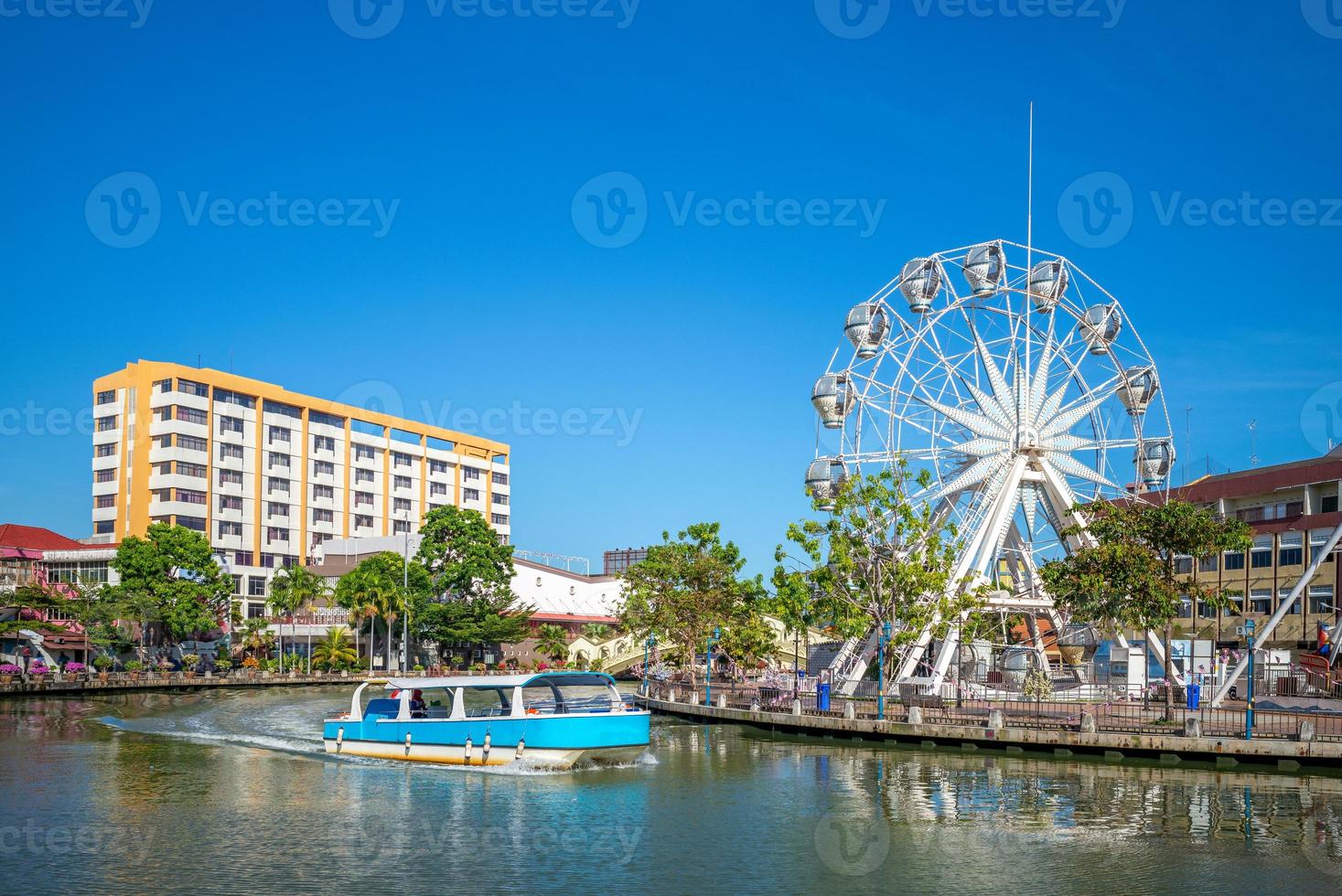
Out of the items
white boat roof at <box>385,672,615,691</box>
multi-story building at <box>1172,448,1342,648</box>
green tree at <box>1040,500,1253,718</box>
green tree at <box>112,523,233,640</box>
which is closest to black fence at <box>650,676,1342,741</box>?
green tree at <box>1040,500,1253,718</box>

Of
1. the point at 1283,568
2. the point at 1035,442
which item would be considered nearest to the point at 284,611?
the point at 1035,442

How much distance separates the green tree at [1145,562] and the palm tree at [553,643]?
64.0 meters

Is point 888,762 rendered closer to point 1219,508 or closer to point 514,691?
point 514,691

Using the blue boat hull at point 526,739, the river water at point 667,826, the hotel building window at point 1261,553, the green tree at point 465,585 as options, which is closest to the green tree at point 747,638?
the river water at point 667,826

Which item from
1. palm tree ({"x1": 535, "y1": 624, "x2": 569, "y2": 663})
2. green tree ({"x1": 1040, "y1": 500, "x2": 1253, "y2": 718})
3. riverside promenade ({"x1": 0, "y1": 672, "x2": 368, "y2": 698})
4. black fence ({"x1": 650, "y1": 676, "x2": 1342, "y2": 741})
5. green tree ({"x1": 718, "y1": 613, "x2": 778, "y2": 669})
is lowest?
riverside promenade ({"x1": 0, "y1": 672, "x2": 368, "y2": 698})

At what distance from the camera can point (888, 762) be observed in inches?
1735

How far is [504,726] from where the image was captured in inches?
1593

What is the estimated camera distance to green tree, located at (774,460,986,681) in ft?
186

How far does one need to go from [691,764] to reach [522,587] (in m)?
79.7

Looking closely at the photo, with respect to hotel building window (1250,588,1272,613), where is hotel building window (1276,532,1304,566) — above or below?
above

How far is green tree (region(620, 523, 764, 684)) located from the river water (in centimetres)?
2707

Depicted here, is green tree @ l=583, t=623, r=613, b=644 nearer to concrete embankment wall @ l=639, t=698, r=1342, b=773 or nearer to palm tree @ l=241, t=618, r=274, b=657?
palm tree @ l=241, t=618, r=274, b=657

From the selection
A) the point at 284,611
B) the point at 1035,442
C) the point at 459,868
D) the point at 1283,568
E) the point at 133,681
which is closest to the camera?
the point at 459,868

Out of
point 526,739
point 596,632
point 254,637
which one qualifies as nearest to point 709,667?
point 526,739
